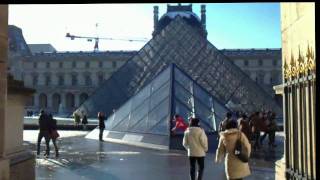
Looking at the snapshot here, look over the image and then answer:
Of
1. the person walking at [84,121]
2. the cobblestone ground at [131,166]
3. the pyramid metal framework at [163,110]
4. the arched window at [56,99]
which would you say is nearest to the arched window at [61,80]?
the arched window at [56,99]

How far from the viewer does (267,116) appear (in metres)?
16.2

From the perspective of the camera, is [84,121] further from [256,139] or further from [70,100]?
[70,100]

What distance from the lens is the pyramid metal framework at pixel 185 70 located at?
104 ft

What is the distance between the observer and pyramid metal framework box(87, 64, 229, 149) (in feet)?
55.3

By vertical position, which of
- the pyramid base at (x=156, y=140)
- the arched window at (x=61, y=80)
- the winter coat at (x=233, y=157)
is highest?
the arched window at (x=61, y=80)

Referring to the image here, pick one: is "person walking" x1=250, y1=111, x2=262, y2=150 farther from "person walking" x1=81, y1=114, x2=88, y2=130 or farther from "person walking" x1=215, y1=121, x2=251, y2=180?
"person walking" x1=81, y1=114, x2=88, y2=130

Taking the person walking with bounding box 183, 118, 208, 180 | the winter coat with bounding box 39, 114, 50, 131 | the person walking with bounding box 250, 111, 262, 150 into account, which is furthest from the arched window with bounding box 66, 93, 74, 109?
the person walking with bounding box 183, 118, 208, 180

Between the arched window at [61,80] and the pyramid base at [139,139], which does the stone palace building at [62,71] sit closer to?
the arched window at [61,80]

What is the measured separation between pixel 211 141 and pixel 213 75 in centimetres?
1972

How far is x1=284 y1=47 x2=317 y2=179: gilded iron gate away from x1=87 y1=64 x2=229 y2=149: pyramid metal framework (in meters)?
9.72

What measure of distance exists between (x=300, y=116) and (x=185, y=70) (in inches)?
1141

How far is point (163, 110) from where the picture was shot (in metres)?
17.6

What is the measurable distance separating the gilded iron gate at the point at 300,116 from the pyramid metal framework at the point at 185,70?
2436 cm

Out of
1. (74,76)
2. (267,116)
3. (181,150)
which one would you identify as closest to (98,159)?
(181,150)
